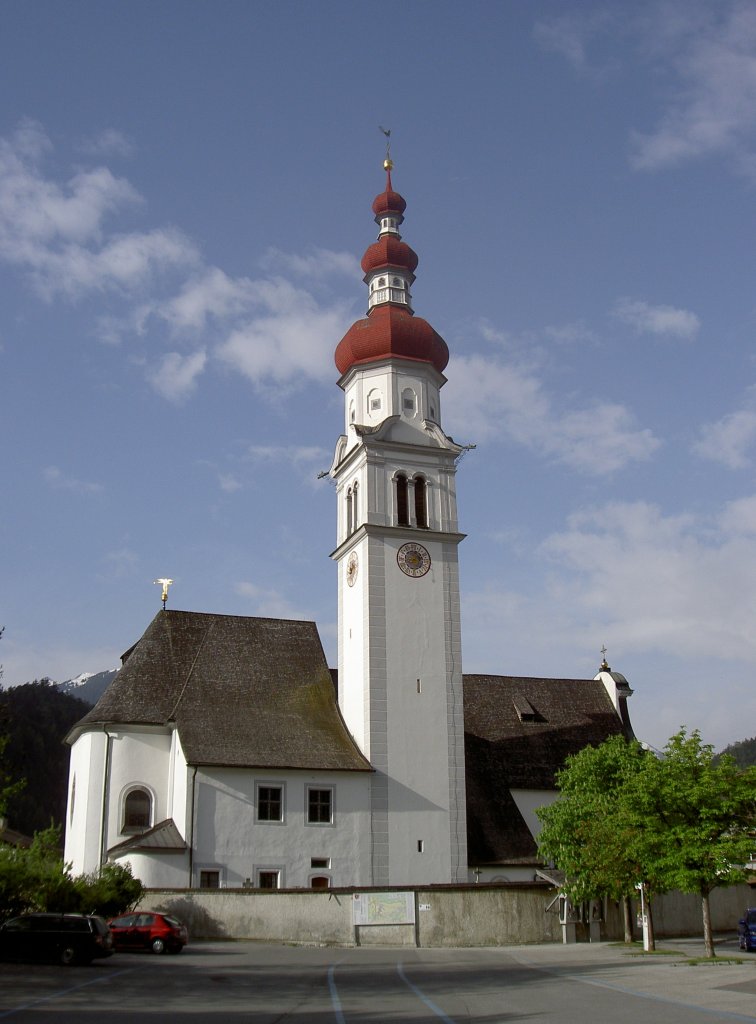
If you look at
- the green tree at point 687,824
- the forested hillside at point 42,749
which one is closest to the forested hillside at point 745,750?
the forested hillside at point 42,749

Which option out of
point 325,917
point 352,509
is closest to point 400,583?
point 352,509

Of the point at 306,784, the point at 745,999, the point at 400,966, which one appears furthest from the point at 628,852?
the point at 306,784

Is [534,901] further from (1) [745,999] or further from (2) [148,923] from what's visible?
(1) [745,999]

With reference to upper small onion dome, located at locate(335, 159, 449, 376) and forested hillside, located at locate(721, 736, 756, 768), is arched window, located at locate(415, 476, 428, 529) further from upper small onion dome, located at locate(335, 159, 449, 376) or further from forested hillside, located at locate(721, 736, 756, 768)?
forested hillside, located at locate(721, 736, 756, 768)

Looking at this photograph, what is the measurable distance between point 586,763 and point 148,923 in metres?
16.8

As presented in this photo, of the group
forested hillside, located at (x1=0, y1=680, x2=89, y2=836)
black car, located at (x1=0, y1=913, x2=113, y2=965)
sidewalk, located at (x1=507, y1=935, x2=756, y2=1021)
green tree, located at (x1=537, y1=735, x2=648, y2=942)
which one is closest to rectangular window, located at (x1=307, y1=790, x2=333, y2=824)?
green tree, located at (x1=537, y1=735, x2=648, y2=942)

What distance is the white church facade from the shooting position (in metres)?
39.8

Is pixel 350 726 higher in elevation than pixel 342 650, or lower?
lower

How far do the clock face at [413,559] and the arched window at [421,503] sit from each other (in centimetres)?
115

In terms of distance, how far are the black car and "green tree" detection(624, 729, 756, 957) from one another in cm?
1383

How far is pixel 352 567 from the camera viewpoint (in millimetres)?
45906

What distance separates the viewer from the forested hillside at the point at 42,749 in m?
112

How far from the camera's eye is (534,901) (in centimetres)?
3662

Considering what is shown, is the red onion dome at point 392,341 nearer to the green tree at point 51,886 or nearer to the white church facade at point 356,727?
the white church facade at point 356,727
